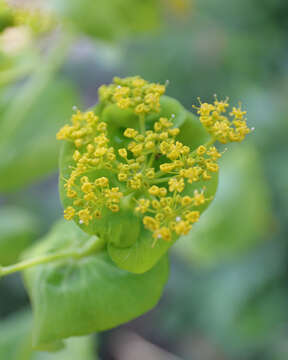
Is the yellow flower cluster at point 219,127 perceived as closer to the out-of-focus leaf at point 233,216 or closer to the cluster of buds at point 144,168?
the cluster of buds at point 144,168

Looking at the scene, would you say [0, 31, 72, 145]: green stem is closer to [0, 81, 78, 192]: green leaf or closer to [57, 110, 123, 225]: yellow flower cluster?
[0, 81, 78, 192]: green leaf

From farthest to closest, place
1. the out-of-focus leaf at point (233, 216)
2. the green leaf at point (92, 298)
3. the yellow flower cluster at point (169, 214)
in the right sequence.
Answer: the out-of-focus leaf at point (233, 216) → the green leaf at point (92, 298) → the yellow flower cluster at point (169, 214)

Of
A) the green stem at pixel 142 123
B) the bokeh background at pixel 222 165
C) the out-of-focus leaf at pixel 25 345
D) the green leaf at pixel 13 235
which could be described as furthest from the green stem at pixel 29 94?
the green stem at pixel 142 123

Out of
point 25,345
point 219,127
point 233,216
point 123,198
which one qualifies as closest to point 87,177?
point 123,198

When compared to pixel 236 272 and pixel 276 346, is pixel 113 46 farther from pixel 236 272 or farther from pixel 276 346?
pixel 276 346

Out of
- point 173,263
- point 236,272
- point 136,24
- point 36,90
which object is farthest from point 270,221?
point 36,90

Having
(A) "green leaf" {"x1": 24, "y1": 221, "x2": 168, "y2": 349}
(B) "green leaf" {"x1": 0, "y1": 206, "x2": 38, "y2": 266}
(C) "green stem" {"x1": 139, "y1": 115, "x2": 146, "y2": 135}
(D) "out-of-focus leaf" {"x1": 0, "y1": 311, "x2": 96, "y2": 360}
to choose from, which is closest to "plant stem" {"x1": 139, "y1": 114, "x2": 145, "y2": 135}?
(C) "green stem" {"x1": 139, "y1": 115, "x2": 146, "y2": 135}

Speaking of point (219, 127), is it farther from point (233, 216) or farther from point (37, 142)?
point (233, 216)
